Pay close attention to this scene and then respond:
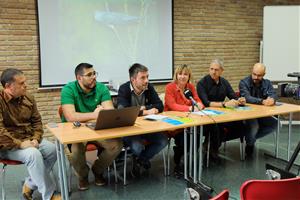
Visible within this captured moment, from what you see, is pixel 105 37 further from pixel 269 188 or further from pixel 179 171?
pixel 269 188

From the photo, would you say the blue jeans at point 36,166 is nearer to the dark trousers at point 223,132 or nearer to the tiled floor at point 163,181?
the tiled floor at point 163,181

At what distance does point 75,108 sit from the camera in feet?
11.5

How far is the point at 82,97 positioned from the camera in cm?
355

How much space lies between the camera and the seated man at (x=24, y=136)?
2948 millimetres

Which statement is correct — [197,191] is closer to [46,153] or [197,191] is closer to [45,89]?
[46,153]

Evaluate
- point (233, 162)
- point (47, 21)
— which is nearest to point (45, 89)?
point (47, 21)

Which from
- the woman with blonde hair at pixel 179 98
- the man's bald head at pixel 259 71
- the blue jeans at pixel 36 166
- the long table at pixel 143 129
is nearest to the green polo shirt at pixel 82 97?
the long table at pixel 143 129

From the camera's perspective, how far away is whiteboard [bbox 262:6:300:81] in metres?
6.11

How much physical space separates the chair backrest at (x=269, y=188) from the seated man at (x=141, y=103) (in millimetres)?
1945

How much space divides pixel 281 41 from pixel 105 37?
3.10 m

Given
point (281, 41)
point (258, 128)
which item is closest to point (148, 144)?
point (258, 128)

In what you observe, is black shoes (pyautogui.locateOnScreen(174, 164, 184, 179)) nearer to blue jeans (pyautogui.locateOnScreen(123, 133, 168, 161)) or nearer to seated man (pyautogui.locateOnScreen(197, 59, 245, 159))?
blue jeans (pyautogui.locateOnScreen(123, 133, 168, 161))

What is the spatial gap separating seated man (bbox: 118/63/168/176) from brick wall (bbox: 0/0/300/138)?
172 cm

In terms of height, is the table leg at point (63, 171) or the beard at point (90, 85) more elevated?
the beard at point (90, 85)
